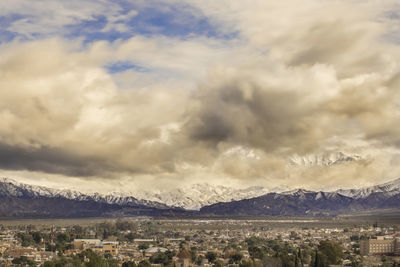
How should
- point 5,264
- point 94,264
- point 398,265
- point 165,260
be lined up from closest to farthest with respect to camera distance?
1. point 94,264
2. point 398,265
3. point 5,264
4. point 165,260

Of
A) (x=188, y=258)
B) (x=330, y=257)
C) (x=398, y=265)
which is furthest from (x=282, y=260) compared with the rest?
(x=188, y=258)

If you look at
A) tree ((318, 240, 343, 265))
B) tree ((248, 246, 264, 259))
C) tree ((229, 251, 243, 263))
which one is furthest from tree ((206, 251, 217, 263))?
tree ((318, 240, 343, 265))

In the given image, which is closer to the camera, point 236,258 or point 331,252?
point 331,252

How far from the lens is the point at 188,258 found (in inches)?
7283

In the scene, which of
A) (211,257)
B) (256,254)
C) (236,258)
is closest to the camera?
(236,258)

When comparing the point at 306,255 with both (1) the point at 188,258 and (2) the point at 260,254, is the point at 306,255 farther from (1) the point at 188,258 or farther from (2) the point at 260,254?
(1) the point at 188,258

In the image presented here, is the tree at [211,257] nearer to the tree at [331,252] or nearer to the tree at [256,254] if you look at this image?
the tree at [256,254]

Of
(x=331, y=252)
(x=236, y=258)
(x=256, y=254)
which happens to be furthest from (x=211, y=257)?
(x=331, y=252)

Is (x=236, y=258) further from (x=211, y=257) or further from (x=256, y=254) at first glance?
(x=211, y=257)

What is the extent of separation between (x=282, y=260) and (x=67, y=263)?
46.9 meters

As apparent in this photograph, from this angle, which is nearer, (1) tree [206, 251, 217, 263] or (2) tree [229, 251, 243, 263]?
(2) tree [229, 251, 243, 263]

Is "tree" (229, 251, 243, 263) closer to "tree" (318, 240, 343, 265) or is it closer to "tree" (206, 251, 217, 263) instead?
"tree" (206, 251, 217, 263)

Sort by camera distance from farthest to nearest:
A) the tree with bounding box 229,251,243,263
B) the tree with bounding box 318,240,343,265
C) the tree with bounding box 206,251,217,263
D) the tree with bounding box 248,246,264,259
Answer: the tree with bounding box 206,251,217,263
the tree with bounding box 248,246,264,259
the tree with bounding box 229,251,243,263
the tree with bounding box 318,240,343,265

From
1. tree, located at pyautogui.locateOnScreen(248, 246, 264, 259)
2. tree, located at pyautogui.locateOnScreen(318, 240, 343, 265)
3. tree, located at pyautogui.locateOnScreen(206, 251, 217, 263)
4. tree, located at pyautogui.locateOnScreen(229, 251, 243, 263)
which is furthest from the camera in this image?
tree, located at pyautogui.locateOnScreen(206, 251, 217, 263)
